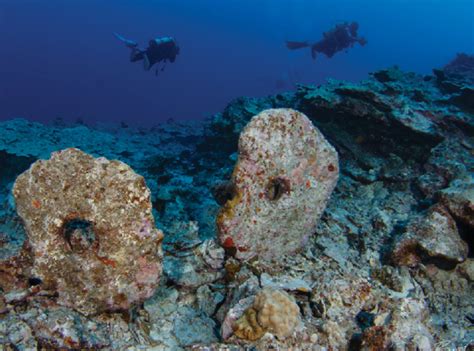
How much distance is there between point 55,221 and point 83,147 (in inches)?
284

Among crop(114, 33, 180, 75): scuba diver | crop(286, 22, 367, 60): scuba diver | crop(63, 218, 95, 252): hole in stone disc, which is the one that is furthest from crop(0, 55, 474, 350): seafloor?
crop(286, 22, 367, 60): scuba diver

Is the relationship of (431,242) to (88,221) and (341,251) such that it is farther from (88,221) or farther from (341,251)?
(88,221)

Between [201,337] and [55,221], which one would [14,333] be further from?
[201,337]

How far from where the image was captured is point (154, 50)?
11703 millimetres

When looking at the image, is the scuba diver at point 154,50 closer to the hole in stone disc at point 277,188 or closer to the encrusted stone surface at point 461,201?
the hole in stone disc at point 277,188

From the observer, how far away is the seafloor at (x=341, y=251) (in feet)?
10.7

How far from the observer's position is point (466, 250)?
15.6ft

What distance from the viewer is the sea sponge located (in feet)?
10.2


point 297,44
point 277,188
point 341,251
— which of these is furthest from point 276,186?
point 297,44

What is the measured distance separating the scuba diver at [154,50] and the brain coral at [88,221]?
8816 mm

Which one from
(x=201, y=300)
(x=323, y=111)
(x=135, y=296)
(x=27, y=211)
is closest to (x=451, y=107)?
(x=323, y=111)

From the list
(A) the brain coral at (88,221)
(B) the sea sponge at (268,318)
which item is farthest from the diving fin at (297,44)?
(B) the sea sponge at (268,318)

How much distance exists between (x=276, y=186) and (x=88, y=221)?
82.8 inches

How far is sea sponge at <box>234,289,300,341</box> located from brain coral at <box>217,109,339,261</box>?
1032mm
